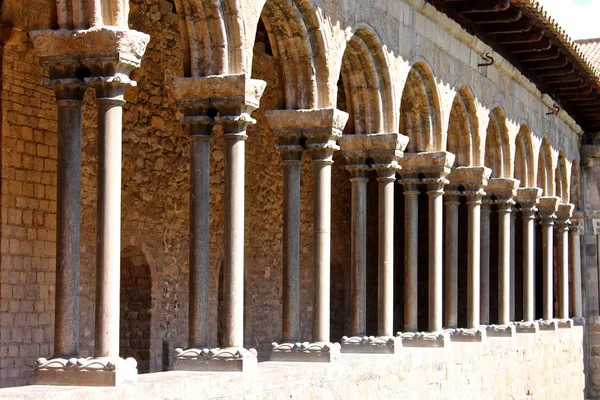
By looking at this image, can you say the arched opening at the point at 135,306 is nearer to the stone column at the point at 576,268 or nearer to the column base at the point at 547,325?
the column base at the point at 547,325

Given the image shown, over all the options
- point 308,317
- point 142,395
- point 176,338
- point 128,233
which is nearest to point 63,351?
point 142,395

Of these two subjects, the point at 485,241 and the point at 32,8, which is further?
the point at 485,241

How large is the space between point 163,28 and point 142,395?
6.58 metres

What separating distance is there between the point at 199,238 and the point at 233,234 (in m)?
0.32

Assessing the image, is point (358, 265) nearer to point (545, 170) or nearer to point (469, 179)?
point (469, 179)

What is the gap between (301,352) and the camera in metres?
11.7

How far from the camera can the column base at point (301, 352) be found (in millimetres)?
11641

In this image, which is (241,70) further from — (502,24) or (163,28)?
(502,24)

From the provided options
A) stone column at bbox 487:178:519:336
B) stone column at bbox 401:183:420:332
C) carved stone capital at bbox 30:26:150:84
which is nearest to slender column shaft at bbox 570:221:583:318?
stone column at bbox 487:178:519:336

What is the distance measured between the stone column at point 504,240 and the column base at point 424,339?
3.83 m

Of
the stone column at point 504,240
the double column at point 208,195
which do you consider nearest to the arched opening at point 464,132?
the stone column at point 504,240

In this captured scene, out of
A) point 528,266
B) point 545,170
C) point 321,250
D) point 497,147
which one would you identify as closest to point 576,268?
point 545,170

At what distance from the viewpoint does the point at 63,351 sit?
8.32 m

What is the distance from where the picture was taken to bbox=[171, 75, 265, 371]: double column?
10.0 meters
